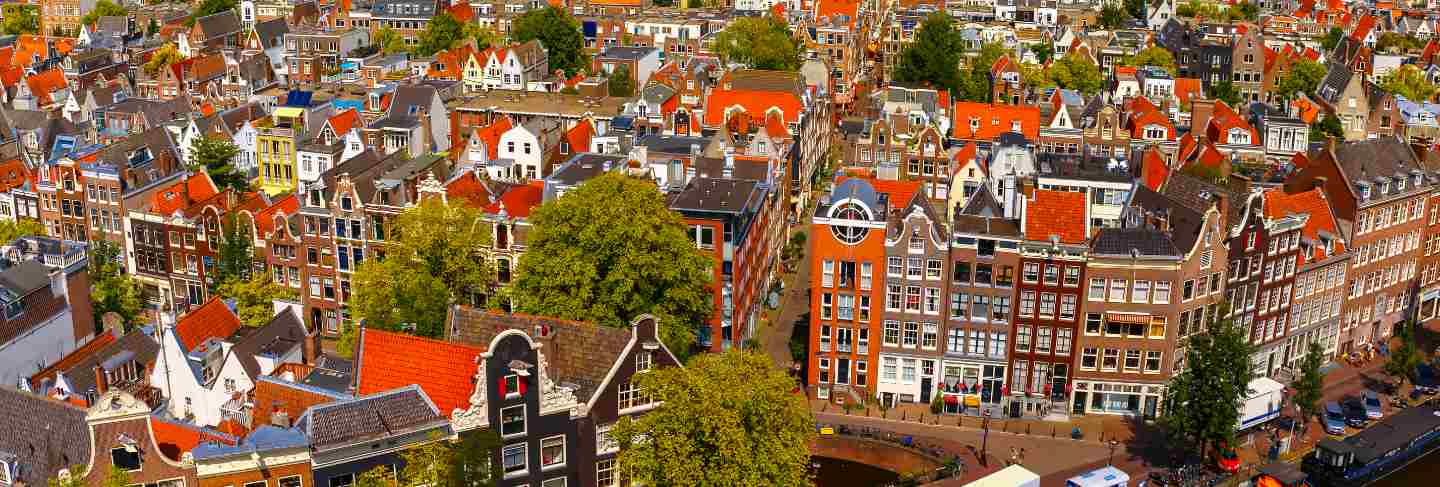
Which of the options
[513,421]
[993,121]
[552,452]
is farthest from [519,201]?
[993,121]

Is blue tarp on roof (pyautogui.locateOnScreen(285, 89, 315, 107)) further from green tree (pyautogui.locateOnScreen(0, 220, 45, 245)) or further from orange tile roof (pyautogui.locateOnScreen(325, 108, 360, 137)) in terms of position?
green tree (pyautogui.locateOnScreen(0, 220, 45, 245))

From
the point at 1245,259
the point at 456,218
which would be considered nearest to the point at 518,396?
the point at 456,218

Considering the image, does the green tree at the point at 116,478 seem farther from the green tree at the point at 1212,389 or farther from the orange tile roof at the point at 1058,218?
the green tree at the point at 1212,389

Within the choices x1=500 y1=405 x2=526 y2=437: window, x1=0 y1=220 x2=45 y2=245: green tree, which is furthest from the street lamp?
x1=0 y1=220 x2=45 y2=245: green tree

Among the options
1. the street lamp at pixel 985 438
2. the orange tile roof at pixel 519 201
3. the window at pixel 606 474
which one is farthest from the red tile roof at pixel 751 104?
the window at pixel 606 474

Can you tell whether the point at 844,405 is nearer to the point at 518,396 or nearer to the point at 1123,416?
the point at 1123,416

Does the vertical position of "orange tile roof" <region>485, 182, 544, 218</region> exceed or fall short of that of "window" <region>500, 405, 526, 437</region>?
it exceeds it
